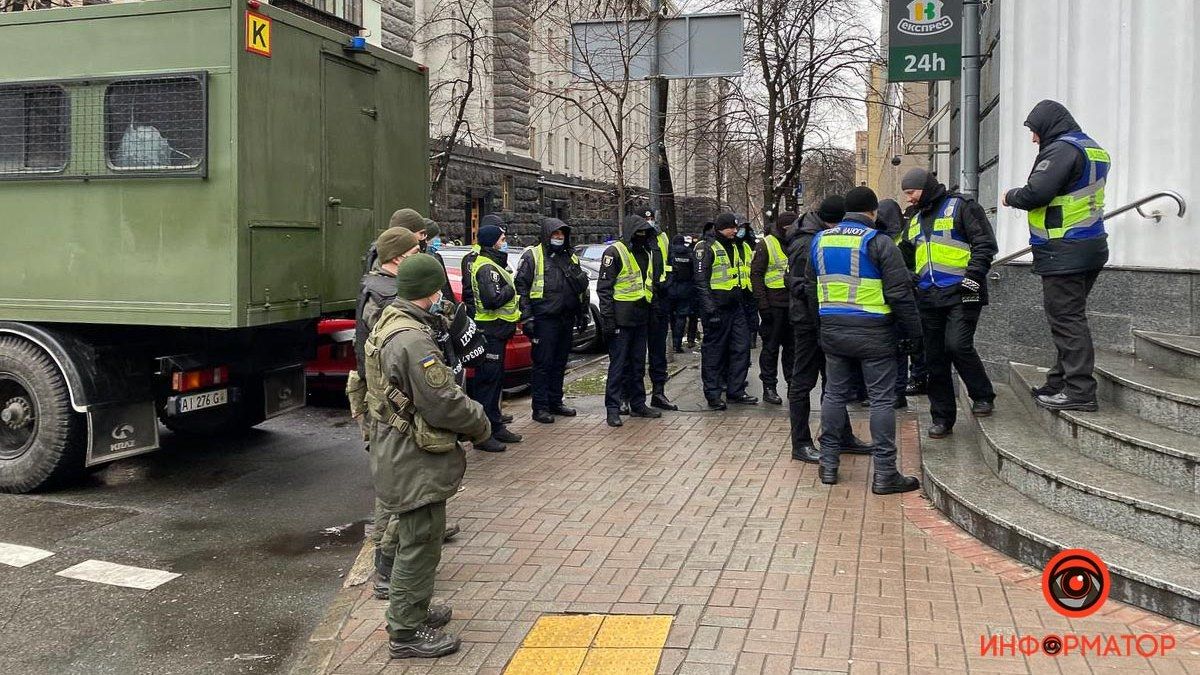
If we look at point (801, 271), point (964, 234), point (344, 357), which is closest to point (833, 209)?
point (801, 271)

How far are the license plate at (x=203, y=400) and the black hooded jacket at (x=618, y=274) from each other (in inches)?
130

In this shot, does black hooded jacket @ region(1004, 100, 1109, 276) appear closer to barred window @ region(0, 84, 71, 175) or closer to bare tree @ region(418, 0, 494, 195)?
barred window @ region(0, 84, 71, 175)

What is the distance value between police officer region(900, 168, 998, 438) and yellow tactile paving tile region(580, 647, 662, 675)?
3.96 meters

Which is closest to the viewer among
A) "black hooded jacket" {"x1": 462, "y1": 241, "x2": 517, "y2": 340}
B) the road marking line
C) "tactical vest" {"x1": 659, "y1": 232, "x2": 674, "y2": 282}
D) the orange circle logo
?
the orange circle logo

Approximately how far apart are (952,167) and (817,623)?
11.6 m

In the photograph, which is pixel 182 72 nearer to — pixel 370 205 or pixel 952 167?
pixel 370 205

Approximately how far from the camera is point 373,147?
28.5 feet

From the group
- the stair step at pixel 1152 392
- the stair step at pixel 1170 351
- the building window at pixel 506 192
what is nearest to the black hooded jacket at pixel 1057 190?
the stair step at pixel 1152 392

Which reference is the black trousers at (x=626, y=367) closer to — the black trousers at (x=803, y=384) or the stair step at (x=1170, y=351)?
the black trousers at (x=803, y=384)

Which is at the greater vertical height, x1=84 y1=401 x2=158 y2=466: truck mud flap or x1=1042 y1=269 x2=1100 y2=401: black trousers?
x1=1042 y1=269 x2=1100 y2=401: black trousers

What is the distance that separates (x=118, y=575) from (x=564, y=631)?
8.92 feet

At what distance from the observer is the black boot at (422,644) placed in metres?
4.45

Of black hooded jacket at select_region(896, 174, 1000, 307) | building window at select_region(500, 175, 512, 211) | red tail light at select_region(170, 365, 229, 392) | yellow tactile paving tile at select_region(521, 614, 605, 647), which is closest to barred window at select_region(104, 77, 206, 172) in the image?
red tail light at select_region(170, 365, 229, 392)

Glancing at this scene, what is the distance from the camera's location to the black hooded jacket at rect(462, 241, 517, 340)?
8984 mm
